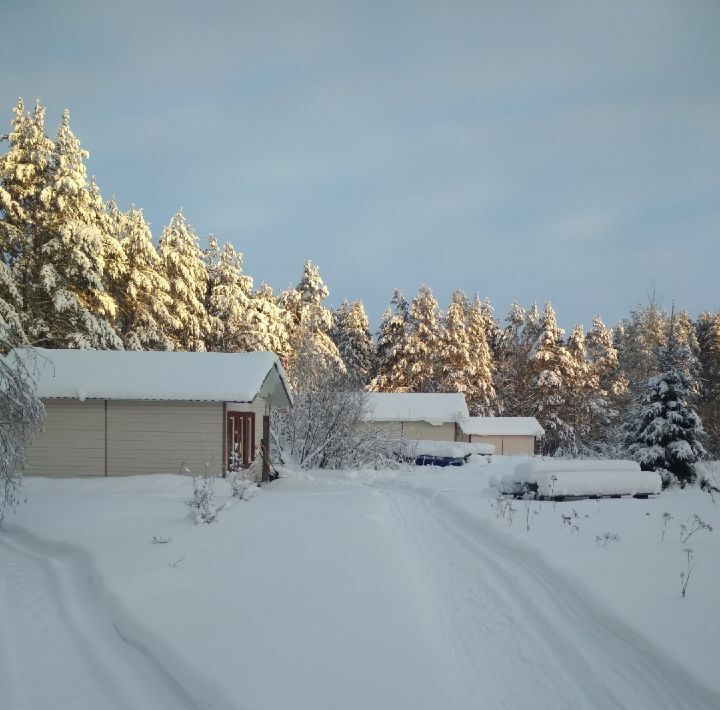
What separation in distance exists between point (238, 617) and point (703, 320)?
175 feet

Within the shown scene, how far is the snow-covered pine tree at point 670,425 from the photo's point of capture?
Answer: 55.6 ft

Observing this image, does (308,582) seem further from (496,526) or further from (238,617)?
(496,526)

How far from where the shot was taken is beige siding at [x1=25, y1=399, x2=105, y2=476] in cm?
1527

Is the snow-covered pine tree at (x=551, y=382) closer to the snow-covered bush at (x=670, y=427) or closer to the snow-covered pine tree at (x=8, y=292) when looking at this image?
the snow-covered bush at (x=670, y=427)

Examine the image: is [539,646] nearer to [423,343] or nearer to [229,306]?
[229,306]

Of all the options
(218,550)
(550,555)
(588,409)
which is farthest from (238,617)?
(588,409)

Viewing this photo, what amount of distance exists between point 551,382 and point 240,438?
30.6 metres

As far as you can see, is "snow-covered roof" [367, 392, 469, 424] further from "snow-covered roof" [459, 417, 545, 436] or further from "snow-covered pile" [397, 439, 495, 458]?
"snow-covered pile" [397, 439, 495, 458]

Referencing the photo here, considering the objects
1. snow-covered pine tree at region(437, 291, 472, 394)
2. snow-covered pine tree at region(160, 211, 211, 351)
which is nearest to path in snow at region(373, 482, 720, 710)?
snow-covered pine tree at region(160, 211, 211, 351)

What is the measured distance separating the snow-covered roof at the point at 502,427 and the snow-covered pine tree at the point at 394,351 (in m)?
7.67

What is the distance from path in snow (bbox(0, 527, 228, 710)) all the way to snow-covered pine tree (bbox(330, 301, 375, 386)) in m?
39.4

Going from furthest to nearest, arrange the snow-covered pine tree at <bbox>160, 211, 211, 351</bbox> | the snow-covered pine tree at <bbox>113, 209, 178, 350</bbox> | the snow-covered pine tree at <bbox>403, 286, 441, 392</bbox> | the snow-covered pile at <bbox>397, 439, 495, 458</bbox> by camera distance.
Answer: the snow-covered pine tree at <bbox>403, 286, 441, 392</bbox> < the snow-covered pine tree at <bbox>160, 211, 211, 351</bbox> < the snow-covered pile at <bbox>397, 439, 495, 458</bbox> < the snow-covered pine tree at <bbox>113, 209, 178, 350</bbox>

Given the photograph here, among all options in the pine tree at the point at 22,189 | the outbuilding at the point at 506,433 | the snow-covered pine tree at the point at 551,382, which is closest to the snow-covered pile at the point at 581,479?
the pine tree at the point at 22,189

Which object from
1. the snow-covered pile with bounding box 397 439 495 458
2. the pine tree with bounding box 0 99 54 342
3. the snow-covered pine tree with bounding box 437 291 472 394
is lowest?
the snow-covered pile with bounding box 397 439 495 458
